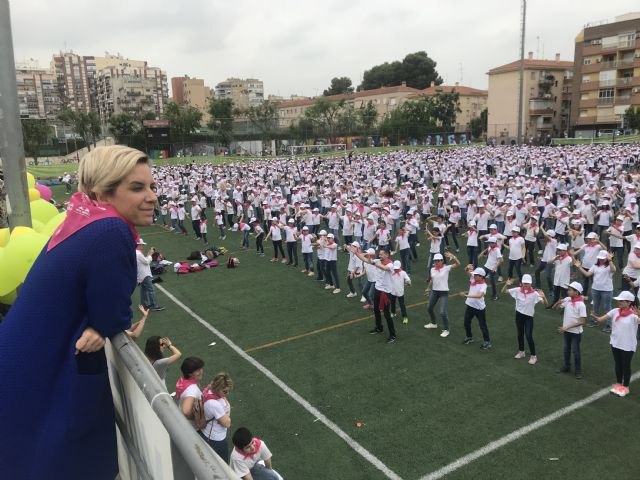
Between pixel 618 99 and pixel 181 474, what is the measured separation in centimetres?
7901

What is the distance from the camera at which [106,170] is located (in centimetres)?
157

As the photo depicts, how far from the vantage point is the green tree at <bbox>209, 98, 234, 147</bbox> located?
69.2m

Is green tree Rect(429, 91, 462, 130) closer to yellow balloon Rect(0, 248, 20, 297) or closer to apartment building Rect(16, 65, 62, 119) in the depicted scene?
yellow balloon Rect(0, 248, 20, 297)

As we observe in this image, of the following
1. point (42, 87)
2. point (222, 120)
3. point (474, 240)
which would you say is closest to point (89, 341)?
point (474, 240)

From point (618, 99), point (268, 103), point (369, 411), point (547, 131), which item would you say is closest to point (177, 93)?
point (268, 103)

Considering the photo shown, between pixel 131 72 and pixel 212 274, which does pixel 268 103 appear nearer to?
pixel 212 274

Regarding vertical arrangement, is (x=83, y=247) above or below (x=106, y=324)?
above

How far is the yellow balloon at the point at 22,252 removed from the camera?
2760 mm

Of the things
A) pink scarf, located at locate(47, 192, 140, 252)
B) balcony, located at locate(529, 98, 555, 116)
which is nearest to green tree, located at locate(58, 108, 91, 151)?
balcony, located at locate(529, 98, 555, 116)

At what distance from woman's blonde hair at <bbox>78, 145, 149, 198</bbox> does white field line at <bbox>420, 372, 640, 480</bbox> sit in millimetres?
5578

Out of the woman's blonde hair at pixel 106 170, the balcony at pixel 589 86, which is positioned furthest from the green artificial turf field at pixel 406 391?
the balcony at pixel 589 86

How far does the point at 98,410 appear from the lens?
58.6 inches

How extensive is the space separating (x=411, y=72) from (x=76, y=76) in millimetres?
112941

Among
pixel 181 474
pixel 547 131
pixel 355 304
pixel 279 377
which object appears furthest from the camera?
pixel 547 131
